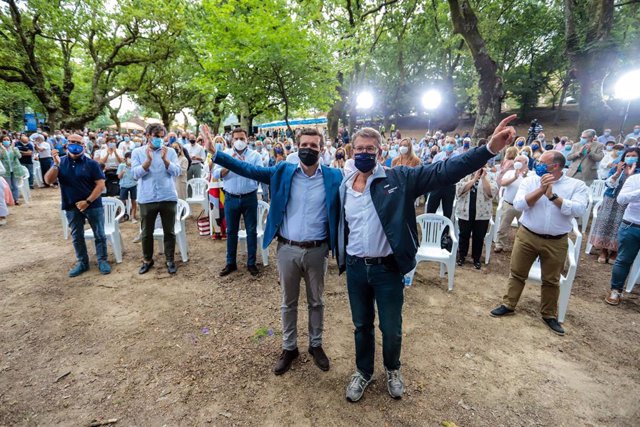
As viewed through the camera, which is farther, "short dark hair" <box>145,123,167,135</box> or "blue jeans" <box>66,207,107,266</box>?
"blue jeans" <box>66,207,107,266</box>

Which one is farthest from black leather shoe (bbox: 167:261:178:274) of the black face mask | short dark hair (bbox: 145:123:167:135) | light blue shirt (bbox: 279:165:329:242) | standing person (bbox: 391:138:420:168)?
standing person (bbox: 391:138:420:168)

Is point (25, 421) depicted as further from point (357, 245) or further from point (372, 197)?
point (372, 197)

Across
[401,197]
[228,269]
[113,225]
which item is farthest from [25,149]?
[401,197]

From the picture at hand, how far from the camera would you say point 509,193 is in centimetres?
565

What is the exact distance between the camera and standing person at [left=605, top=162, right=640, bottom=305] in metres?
3.88

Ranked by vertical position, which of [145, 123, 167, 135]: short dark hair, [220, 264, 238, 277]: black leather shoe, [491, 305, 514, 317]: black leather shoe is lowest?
[491, 305, 514, 317]: black leather shoe

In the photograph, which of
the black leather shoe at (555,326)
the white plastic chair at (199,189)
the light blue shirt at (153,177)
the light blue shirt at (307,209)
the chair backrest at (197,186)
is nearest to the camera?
the light blue shirt at (307,209)

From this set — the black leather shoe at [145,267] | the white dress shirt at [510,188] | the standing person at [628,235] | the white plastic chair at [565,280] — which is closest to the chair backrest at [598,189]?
the white dress shirt at [510,188]

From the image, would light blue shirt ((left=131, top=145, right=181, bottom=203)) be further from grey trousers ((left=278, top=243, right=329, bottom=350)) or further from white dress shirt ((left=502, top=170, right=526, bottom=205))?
white dress shirt ((left=502, top=170, right=526, bottom=205))

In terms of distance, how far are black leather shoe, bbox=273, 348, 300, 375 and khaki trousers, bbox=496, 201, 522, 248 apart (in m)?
4.85

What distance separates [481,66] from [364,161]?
12218 millimetres

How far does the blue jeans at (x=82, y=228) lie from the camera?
467 cm

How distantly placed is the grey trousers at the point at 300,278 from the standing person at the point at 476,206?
3.26 m

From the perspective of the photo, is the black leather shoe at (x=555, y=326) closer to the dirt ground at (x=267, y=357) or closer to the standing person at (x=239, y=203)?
the dirt ground at (x=267, y=357)
